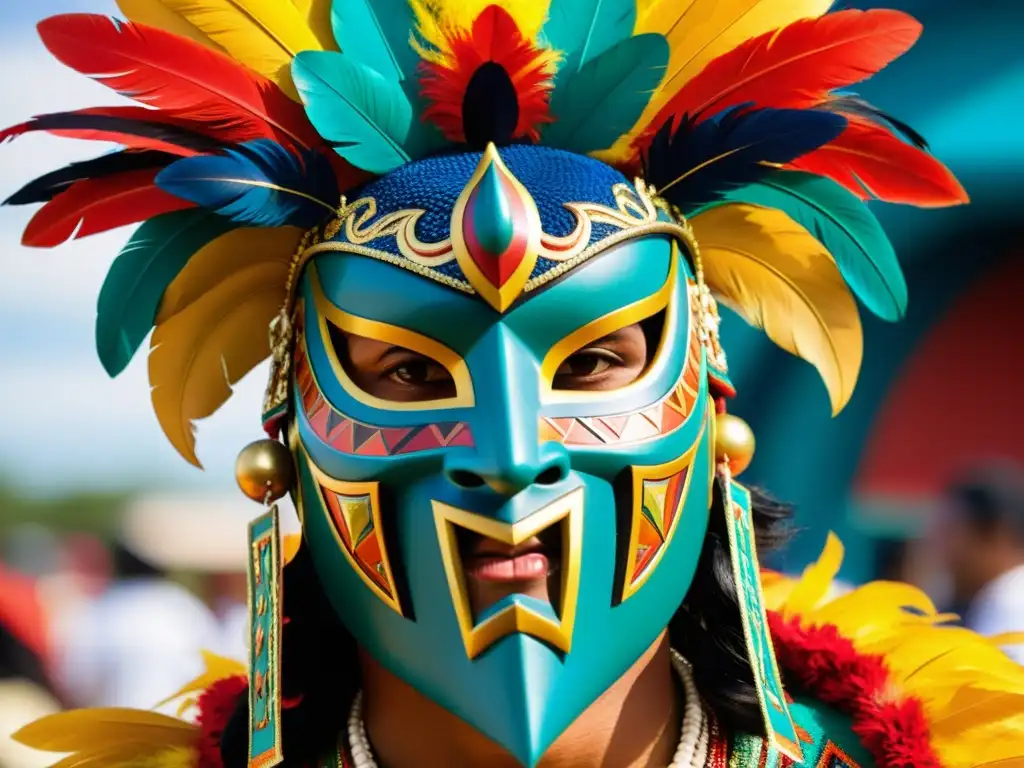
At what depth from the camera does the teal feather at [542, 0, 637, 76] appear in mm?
2258

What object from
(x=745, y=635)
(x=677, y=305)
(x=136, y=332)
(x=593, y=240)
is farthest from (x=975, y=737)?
(x=136, y=332)

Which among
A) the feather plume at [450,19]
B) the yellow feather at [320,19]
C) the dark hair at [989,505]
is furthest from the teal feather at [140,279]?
the dark hair at [989,505]

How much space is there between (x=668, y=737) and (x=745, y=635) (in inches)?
8.8

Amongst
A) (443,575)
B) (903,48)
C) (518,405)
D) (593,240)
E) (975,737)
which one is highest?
(903,48)

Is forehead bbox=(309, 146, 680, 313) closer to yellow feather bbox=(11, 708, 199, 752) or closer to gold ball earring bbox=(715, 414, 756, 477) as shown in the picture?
gold ball earring bbox=(715, 414, 756, 477)

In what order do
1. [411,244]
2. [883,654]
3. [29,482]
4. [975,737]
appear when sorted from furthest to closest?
[29,482] → [883,654] → [975,737] → [411,244]

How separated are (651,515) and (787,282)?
662 mm

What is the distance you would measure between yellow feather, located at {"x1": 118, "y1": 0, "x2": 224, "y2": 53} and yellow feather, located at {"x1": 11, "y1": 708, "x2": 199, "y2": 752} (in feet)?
4.29

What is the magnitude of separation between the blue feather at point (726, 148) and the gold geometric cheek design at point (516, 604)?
65cm

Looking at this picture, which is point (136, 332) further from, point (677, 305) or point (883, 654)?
point (883, 654)

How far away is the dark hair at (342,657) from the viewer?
7.45 feet

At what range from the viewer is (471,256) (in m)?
1.93

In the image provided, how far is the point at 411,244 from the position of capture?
1.99 metres

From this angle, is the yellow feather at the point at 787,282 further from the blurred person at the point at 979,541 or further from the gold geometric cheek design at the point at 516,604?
the blurred person at the point at 979,541
